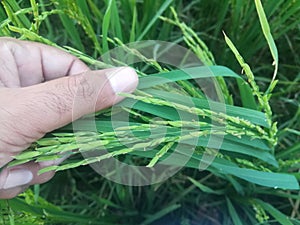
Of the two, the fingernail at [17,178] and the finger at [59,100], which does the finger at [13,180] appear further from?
the finger at [59,100]

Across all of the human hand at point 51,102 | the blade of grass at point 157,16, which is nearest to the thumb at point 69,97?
the human hand at point 51,102

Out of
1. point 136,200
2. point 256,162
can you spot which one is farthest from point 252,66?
point 136,200

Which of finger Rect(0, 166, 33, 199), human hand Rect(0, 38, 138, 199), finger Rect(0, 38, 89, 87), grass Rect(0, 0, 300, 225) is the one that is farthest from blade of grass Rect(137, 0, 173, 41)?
finger Rect(0, 166, 33, 199)

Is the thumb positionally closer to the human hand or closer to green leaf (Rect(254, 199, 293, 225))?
the human hand

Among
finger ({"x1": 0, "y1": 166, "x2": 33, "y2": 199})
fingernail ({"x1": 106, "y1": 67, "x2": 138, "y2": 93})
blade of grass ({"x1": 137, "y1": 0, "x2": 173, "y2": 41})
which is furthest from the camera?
blade of grass ({"x1": 137, "y1": 0, "x2": 173, "y2": 41})

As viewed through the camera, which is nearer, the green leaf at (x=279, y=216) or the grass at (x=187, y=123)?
the grass at (x=187, y=123)

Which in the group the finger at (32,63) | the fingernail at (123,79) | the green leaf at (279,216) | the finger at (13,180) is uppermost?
the fingernail at (123,79)
